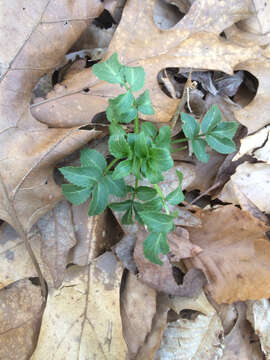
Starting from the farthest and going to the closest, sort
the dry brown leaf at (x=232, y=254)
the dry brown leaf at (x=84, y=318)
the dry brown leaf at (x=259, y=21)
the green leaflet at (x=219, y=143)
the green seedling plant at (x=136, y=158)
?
the dry brown leaf at (x=259, y=21), the dry brown leaf at (x=232, y=254), the dry brown leaf at (x=84, y=318), the green leaflet at (x=219, y=143), the green seedling plant at (x=136, y=158)

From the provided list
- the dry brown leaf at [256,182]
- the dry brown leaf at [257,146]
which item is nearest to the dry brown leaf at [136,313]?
the dry brown leaf at [256,182]

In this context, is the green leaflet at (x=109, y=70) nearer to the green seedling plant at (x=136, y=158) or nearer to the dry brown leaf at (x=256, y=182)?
the green seedling plant at (x=136, y=158)

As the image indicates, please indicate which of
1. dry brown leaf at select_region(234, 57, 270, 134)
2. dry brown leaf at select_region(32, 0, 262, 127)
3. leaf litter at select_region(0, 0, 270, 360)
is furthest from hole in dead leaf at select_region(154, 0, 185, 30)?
dry brown leaf at select_region(234, 57, 270, 134)

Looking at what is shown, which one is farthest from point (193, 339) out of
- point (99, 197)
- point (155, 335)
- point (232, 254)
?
point (99, 197)

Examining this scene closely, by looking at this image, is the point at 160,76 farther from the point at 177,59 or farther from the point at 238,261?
the point at 238,261

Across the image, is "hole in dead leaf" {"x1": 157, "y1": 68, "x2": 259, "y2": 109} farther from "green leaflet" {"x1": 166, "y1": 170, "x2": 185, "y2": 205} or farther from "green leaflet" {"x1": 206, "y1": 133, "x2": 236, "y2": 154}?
"green leaflet" {"x1": 166, "y1": 170, "x2": 185, "y2": 205}

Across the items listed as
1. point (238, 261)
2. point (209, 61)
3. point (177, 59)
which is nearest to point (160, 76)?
point (177, 59)
